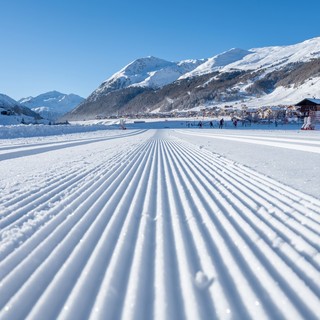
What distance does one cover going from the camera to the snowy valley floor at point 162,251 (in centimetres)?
203

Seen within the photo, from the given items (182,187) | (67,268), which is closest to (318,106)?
(182,187)

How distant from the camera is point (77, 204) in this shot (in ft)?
14.6

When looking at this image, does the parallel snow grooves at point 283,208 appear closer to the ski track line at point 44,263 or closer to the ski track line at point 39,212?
the ski track line at point 44,263

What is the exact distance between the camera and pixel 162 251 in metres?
2.82

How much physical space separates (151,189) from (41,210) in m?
1.88

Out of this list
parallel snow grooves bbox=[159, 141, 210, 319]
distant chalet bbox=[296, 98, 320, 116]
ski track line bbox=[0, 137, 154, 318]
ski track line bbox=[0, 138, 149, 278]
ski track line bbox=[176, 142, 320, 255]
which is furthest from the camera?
distant chalet bbox=[296, 98, 320, 116]

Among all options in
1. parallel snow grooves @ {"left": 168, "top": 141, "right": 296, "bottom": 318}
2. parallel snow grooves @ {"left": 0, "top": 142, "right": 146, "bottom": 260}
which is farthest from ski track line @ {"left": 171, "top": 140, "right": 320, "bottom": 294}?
parallel snow grooves @ {"left": 0, "top": 142, "right": 146, "bottom": 260}

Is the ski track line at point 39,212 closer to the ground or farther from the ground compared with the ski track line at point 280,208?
farther from the ground

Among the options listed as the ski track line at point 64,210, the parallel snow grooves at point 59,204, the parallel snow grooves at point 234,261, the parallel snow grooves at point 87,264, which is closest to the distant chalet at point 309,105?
the parallel snow grooves at point 59,204

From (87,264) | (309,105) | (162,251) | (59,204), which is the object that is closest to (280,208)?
(162,251)

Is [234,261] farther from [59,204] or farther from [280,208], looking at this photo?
[59,204]

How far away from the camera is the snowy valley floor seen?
2.03m

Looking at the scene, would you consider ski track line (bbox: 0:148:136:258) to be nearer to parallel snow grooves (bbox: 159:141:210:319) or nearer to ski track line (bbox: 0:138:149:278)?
ski track line (bbox: 0:138:149:278)

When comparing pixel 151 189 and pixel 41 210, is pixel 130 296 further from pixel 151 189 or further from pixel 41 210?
pixel 151 189
